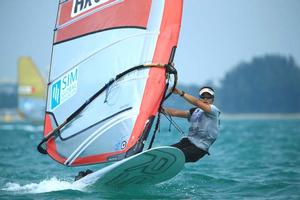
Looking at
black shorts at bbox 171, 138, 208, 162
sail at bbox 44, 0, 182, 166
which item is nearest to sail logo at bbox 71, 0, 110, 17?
sail at bbox 44, 0, 182, 166

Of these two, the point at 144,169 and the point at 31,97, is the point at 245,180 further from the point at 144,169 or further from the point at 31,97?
the point at 31,97

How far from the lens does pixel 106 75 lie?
8.10 m

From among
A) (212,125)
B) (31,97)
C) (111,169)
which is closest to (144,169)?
(111,169)

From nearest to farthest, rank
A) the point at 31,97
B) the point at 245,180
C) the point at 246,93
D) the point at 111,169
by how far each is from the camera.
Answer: the point at 111,169, the point at 245,180, the point at 31,97, the point at 246,93

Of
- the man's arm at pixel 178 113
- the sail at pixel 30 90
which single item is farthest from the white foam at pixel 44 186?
the sail at pixel 30 90

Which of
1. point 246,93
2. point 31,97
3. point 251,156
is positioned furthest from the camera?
point 246,93

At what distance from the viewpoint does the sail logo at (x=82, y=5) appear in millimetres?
8336

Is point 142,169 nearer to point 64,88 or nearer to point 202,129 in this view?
point 202,129

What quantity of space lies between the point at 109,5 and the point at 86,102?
1250 millimetres

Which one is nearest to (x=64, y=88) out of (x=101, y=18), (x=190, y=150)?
(x=101, y=18)

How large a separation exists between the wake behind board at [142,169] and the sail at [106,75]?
20 cm

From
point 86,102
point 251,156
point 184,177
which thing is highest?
point 86,102

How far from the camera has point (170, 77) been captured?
25.2 ft

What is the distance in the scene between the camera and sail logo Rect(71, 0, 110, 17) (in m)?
8.34
